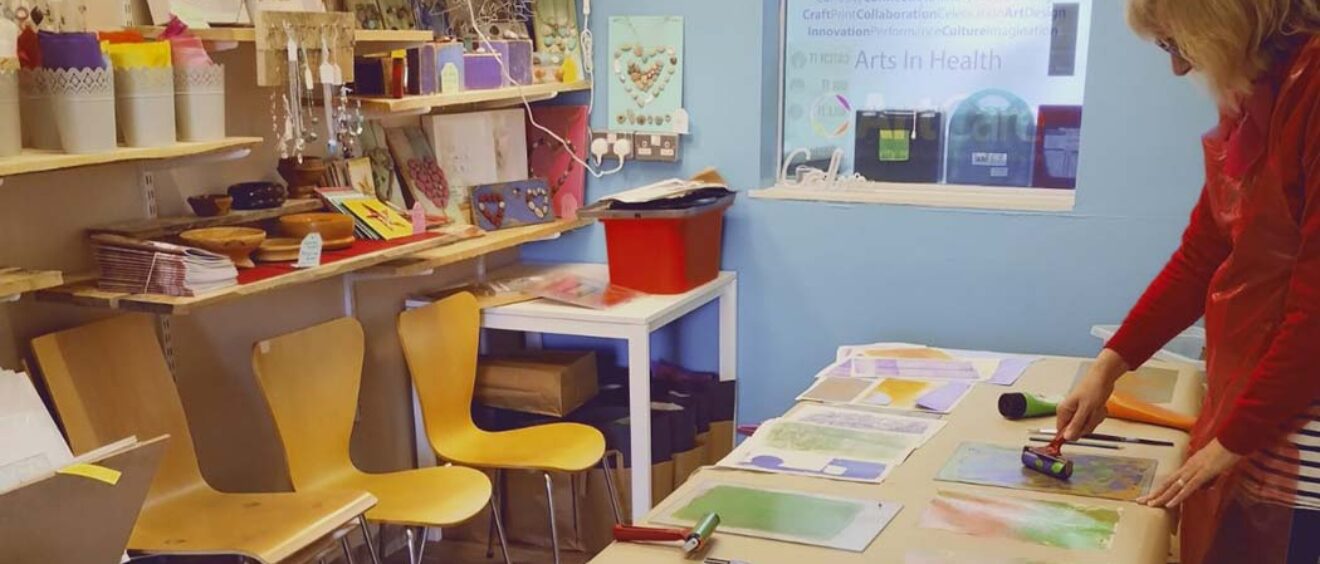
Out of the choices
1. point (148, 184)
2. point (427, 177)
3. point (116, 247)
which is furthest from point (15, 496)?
point (427, 177)

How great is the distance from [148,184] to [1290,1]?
219 centimetres

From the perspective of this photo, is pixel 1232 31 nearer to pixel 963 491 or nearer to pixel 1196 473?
pixel 1196 473

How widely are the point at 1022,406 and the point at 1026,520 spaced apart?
1.65 feet

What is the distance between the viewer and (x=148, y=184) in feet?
8.43

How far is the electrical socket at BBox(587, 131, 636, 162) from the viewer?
359cm

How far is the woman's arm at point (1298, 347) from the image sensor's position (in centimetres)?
154

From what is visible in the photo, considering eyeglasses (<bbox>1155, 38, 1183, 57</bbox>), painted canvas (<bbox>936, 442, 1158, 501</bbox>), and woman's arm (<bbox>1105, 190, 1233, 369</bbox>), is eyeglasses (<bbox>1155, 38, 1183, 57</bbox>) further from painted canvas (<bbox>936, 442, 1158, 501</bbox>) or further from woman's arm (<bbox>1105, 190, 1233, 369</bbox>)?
painted canvas (<bbox>936, 442, 1158, 501</bbox>)

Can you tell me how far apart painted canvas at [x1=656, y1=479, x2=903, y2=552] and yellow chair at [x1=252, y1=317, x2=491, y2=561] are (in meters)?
0.92

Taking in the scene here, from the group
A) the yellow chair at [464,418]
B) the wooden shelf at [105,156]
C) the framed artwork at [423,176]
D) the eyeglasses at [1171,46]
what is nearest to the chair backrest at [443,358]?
the yellow chair at [464,418]

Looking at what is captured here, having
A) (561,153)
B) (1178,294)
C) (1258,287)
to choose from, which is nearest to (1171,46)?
(1258,287)

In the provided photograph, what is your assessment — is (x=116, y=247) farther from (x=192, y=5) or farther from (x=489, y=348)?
(x=489, y=348)

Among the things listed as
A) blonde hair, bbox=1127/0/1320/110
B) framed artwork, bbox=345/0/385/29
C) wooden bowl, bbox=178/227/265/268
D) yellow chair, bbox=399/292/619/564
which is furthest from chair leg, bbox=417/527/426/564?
blonde hair, bbox=1127/0/1320/110

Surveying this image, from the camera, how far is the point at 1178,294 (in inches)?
76.9

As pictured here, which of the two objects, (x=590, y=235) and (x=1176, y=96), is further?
(x=590, y=235)
